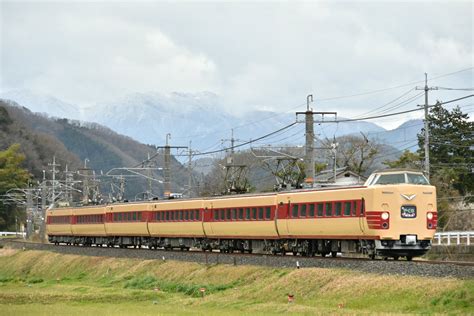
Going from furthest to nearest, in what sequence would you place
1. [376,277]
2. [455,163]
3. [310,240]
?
[455,163] < [310,240] < [376,277]

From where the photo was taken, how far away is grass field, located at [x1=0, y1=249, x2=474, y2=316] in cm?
2944

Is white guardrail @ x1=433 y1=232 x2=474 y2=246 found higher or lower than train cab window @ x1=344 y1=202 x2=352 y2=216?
lower

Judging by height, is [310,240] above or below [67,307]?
above

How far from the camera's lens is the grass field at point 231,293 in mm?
29438

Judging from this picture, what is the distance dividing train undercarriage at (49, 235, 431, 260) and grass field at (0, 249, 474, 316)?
8.74ft

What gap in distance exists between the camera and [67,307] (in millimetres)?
37500

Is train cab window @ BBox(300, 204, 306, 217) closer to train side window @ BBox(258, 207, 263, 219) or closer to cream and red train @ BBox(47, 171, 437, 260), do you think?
cream and red train @ BBox(47, 171, 437, 260)

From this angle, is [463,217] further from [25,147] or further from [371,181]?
[25,147]

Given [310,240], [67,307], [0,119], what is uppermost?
[0,119]

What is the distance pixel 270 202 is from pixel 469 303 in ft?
63.9

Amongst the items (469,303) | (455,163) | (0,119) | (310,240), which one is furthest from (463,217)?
(0,119)

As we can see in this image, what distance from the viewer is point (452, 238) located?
58531mm

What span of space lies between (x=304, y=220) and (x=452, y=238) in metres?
19.3

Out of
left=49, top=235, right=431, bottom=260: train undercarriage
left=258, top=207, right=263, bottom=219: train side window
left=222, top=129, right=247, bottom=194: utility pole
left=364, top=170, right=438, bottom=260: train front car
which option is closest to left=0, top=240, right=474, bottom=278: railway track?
left=49, top=235, right=431, bottom=260: train undercarriage
